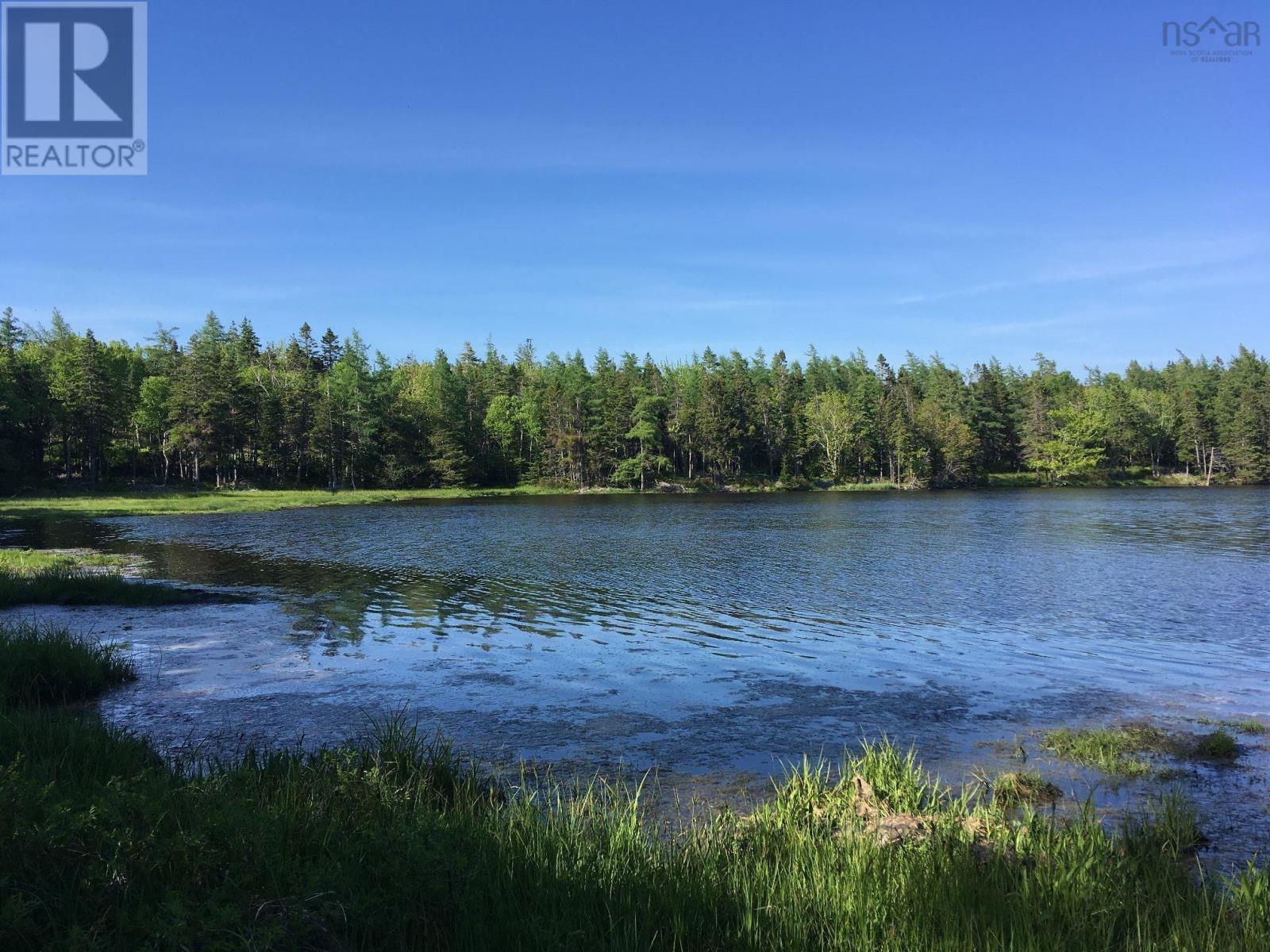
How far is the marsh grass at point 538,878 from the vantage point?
16.2 feet

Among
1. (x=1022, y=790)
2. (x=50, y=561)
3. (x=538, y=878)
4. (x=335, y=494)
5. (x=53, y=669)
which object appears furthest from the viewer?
(x=335, y=494)

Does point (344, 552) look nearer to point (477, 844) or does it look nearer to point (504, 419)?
point (477, 844)

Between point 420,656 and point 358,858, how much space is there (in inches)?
530

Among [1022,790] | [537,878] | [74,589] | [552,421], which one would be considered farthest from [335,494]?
[537,878]

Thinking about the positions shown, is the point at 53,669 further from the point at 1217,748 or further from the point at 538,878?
the point at 1217,748

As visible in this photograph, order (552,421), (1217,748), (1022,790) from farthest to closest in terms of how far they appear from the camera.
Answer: (552,421), (1217,748), (1022,790)

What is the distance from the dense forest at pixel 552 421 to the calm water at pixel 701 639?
5694 cm

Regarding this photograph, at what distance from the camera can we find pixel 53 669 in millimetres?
13852

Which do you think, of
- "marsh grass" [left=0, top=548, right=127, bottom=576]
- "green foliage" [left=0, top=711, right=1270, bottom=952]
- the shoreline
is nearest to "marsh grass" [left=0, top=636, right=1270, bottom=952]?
"green foliage" [left=0, top=711, right=1270, bottom=952]

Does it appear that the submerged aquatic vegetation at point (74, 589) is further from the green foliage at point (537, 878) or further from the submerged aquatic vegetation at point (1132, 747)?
the submerged aquatic vegetation at point (1132, 747)

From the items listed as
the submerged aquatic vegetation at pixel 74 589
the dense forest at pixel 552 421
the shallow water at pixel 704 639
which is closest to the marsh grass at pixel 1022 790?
the shallow water at pixel 704 639

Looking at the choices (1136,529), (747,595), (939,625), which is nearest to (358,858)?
(939,625)

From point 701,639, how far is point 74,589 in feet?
69.0

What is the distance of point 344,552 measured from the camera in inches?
1607
